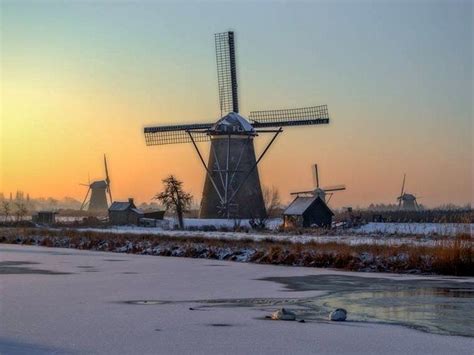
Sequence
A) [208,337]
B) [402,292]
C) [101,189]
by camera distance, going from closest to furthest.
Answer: [208,337] < [402,292] < [101,189]

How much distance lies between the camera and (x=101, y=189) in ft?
266

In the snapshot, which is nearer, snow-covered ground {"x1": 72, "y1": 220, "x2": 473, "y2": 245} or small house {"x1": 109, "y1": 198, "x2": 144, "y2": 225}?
snow-covered ground {"x1": 72, "y1": 220, "x2": 473, "y2": 245}

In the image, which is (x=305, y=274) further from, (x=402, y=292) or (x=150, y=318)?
(x=150, y=318)

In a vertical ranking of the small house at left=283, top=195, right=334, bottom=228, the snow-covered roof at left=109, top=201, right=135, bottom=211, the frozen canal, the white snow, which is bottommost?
the frozen canal

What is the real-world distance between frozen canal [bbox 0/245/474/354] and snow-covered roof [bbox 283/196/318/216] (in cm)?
2443

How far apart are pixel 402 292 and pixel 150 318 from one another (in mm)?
5236

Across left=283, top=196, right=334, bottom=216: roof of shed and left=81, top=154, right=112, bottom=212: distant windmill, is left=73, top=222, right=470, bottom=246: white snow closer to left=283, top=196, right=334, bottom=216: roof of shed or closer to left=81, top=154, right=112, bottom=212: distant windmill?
left=283, top=196, right=334, bottom=216: roof of shed

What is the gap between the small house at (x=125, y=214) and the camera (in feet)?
171

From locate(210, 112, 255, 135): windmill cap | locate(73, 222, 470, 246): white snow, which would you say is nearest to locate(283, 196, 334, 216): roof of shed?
locate(210, 112, 255, 135): windmill cap

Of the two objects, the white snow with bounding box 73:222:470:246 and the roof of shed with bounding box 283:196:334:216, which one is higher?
the roof of shed with bounding box 283:196:334:216

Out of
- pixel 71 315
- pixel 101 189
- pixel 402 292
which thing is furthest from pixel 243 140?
pixel 101 189

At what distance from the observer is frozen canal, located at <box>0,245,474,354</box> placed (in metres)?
6.91

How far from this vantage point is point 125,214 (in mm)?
52344

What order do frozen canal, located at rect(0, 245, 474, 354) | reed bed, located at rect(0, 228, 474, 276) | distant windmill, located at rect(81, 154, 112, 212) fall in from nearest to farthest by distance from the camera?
1. frozen canal, located at rect(0, 245, 474, 354)
2. reed bed, located at rect(0, 228, 474, 276)
3. distant windmill, located at rect(81, 154, 112, 212)
